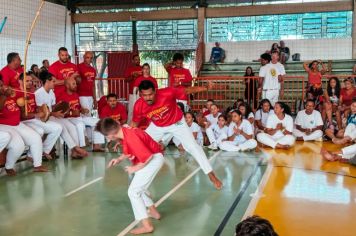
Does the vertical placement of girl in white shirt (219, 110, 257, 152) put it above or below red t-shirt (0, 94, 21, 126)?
below

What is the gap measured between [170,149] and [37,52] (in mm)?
9381

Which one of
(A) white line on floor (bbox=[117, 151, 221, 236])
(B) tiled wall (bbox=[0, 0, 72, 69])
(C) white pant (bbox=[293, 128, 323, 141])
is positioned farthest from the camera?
(B) tiled wall (bbox=[0, 0, 72, 69])

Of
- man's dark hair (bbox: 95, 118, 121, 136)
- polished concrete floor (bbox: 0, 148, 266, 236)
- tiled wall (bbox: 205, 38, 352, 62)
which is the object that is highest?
tiled wall (bbox: 205, 38, 352, 62)

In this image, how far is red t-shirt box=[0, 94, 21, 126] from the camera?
723 centimetres

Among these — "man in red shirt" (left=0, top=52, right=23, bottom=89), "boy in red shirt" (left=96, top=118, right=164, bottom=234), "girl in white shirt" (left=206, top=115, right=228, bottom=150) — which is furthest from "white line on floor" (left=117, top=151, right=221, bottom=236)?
"man in red shirt" (left=0, top=52, right=23, bottom=89)

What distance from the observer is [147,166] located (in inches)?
180

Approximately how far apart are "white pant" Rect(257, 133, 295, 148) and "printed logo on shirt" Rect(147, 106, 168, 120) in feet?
14.6

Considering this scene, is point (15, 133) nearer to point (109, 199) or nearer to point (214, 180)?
point (109, 199)

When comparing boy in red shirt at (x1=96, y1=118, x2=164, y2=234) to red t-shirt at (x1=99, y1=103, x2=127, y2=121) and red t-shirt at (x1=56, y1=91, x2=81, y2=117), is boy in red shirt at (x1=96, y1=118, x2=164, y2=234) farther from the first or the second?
red t-shirt at (x1=99, y1=103, x2=127, y2=121)

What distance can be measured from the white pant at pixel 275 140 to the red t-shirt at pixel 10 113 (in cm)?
528

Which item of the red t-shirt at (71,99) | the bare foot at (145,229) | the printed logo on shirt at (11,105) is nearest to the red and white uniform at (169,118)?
the bare foot at (145,229)

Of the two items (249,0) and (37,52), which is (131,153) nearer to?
(37,52)

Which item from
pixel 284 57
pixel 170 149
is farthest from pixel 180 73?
pixel 284 57

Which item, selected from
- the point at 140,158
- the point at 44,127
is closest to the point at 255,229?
the point at 140,158
